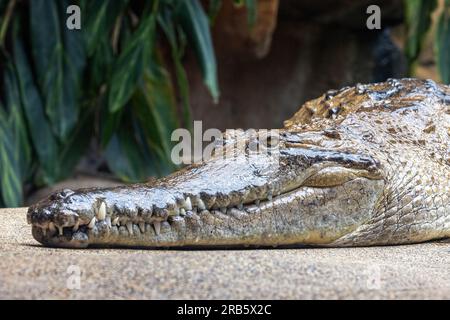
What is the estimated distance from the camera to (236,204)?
8.16 feet

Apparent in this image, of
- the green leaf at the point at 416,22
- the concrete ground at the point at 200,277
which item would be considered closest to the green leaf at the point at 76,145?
the green leaf at the point at 416,22

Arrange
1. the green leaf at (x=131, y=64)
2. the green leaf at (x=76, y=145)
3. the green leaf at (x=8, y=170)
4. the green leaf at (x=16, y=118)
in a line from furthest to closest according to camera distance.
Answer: the green leaf at (x=76, y=145) < the green leaf at (x=16, y=118) < the green leaf at (x=131, y=64) < the green leaf at (x=8, y=170)

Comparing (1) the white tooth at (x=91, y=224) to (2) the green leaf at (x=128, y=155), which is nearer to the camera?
(1) the white tooth at (x=91, y=224)

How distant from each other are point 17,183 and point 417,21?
3.62m

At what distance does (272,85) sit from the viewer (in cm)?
912

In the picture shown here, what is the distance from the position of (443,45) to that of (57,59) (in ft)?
10.9

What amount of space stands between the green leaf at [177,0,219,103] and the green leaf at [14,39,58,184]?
121 centimetres

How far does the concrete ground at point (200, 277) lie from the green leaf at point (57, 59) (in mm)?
3370

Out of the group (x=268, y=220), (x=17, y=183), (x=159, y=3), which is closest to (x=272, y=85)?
(x=159, y=3)

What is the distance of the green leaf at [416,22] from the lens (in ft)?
21.6

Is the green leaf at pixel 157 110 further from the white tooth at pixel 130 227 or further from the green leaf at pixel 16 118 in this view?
the white tooth at pixel 130 227

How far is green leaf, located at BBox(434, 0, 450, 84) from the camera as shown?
666 cm

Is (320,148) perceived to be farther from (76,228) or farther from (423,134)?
(76,228)
